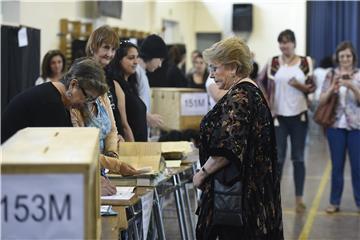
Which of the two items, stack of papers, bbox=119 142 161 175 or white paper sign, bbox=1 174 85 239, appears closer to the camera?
white paper sign, bbox=1 174 85 239

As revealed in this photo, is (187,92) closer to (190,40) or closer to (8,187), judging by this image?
(8,187)

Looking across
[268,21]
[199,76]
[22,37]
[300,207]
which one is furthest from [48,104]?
[268,21]

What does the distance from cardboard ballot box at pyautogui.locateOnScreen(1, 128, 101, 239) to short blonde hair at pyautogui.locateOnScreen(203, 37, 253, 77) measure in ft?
3.12

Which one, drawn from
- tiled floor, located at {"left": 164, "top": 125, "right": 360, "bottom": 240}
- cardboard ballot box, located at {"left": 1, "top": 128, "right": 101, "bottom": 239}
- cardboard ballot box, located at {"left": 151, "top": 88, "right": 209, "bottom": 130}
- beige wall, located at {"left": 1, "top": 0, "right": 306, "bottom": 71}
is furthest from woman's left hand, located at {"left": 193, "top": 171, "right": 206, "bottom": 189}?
beige wall, located at {"left": 1, "top": 0, "right": 306, "bottom": 71}

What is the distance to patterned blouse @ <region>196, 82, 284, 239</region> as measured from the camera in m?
2.65

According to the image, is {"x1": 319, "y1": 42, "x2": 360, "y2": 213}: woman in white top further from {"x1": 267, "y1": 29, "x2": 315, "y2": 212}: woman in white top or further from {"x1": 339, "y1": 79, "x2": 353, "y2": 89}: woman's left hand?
{"x1": 267, "y1": 29, "x2": 315, "y2": 212}: woman in white top

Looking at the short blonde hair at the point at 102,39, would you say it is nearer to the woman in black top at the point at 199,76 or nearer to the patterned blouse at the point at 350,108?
the patterned blouse at the point at 350,108

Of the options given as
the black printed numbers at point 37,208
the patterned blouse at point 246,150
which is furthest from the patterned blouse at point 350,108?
the black printed numbers at point 37,208

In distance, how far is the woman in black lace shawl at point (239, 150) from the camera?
2.66 m

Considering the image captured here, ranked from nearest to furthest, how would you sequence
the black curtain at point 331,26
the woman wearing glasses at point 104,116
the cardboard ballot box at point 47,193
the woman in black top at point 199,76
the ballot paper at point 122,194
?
1. the cardboard ballot box at point 47,193
2. the ballot paper at point 122,194
3. the woman wearing glasses at point 104,116
4. the woman in black top at point 199,76
5. the black curtain at point 331,26

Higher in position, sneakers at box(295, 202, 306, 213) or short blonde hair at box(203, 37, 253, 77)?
short blonde hair at box(203, 37, 253, 77)

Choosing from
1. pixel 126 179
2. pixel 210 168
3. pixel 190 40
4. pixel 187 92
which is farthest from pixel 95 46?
pixel 190 40

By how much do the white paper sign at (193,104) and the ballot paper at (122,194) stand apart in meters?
2.89

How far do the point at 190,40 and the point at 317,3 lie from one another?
9.19 feet
